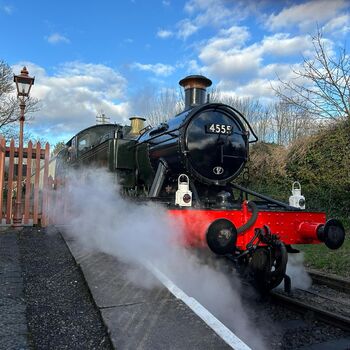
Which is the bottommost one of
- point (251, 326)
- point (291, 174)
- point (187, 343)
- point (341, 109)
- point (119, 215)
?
point (251, 326)

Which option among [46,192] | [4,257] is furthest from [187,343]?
[46,192]

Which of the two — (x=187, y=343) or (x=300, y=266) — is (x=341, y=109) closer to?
(x=300, y=266)

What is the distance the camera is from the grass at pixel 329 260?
19.4ft

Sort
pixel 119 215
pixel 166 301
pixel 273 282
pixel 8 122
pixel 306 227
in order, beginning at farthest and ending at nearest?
pixel 8 122
pixel 119 215
pixel 306 227
pixel 273 282
pixel 166 301

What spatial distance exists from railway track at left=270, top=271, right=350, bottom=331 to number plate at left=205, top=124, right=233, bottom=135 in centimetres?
213

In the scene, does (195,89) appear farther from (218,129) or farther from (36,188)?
(36,188)

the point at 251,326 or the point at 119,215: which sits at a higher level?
the point at 119,215

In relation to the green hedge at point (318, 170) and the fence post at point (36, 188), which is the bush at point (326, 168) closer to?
the green hedge at point (318, 170)

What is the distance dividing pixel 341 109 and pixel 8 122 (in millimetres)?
15211

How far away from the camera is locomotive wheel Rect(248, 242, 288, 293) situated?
409cm

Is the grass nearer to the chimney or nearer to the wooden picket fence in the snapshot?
the chimney

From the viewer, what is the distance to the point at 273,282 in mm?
4180

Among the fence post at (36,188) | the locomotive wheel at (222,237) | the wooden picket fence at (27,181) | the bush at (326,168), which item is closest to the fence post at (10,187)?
the wooden picket fence at (27,181)

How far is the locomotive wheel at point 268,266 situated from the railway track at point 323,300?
0.34m
